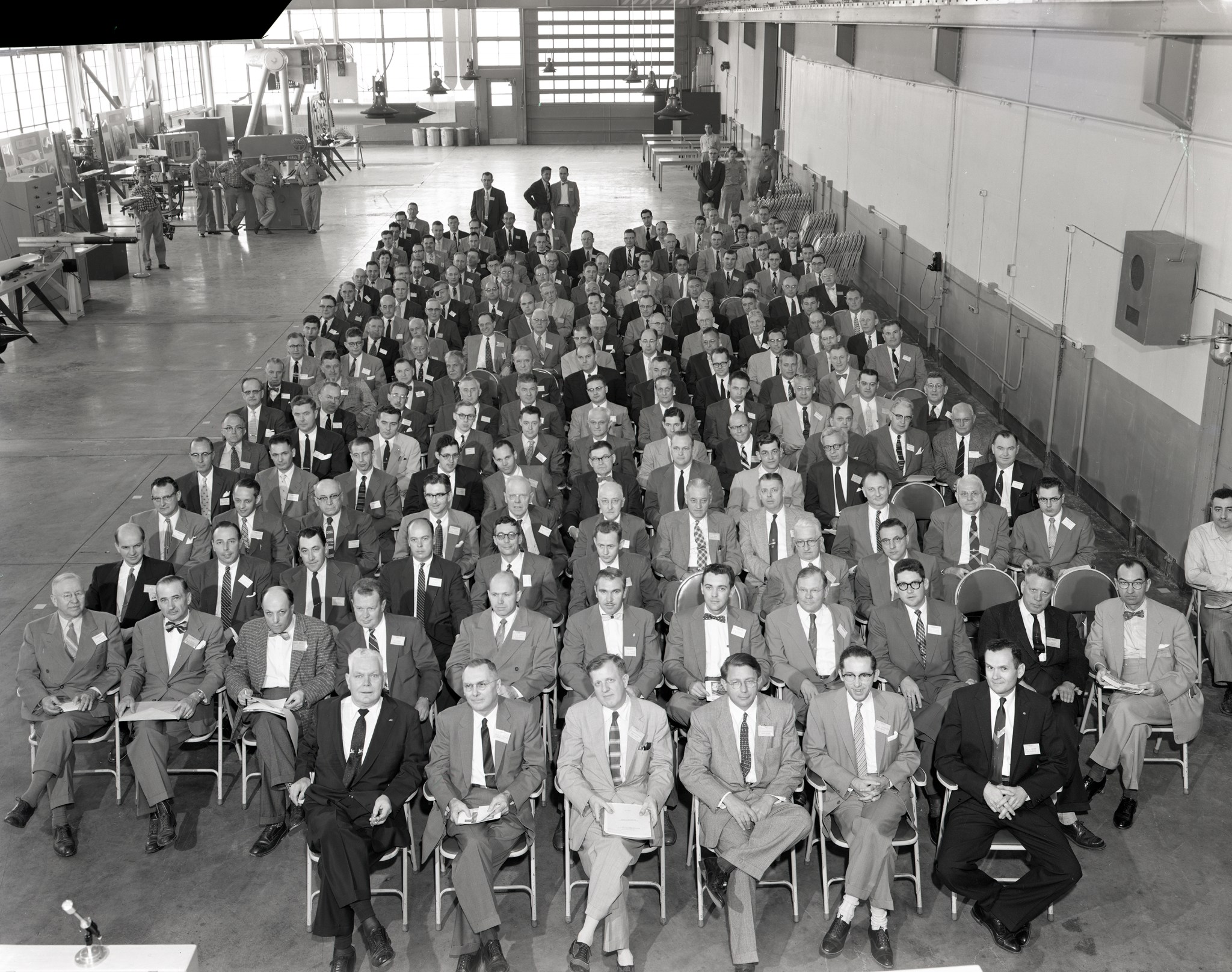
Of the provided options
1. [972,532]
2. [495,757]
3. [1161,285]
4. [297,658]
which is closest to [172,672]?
[297,658]

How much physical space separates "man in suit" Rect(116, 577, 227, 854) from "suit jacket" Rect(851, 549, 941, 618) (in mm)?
3555

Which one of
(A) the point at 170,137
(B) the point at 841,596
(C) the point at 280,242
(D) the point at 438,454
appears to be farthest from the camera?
(A) the point at 170,137

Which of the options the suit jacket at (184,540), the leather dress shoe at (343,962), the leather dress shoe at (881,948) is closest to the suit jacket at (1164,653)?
the leather dress shoe at (881,948)

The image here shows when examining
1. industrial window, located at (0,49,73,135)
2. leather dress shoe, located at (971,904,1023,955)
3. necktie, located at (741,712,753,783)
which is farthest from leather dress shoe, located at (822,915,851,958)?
industrial window, located at (0,49,73,135)

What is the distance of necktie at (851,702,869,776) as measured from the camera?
5637mm

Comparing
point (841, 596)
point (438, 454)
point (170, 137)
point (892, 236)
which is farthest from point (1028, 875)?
point (170, 137)

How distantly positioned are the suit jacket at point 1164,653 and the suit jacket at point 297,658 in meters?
4.01

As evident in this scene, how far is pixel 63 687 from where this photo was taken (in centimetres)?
638

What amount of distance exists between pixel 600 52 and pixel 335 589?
38.6 m

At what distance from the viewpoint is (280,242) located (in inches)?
966

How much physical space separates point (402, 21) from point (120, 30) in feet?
144

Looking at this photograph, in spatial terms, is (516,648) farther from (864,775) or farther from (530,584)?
(864,775)

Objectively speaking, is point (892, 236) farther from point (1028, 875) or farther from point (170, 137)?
point (170, 137)

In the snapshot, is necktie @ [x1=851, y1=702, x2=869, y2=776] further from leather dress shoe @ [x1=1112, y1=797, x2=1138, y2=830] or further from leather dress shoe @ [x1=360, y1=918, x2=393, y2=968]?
leather dress shoe @ [x1=360, y1=918, x2=393, y2=968]
